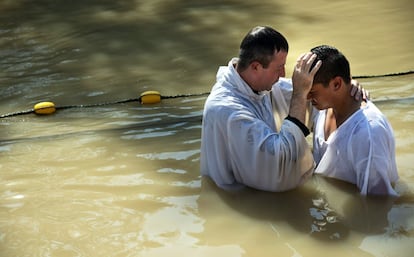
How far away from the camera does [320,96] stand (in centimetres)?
395

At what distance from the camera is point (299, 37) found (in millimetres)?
7629

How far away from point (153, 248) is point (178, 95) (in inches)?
124

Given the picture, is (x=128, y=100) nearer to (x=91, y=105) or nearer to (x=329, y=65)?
(x=91, y=105)

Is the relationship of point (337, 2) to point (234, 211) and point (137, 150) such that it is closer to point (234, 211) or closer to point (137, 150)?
point (137, 150)

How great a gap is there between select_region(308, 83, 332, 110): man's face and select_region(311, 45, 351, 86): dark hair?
0.12ft

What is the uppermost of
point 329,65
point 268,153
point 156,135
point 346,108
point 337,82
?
point 329,65

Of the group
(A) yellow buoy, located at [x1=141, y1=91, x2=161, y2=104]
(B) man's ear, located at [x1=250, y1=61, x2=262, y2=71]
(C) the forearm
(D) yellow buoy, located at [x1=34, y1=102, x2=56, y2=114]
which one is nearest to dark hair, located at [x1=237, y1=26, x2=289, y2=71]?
(B) man's ear, located at [x1=250, y1=61, x2=262, y2=71]

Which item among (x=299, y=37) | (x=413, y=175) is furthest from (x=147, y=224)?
(x=299, y=37)

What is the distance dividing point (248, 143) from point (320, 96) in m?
0.52

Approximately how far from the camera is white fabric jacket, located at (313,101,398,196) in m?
3.70

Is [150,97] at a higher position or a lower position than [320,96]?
lower

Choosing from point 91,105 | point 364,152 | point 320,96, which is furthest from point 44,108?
point 364,152

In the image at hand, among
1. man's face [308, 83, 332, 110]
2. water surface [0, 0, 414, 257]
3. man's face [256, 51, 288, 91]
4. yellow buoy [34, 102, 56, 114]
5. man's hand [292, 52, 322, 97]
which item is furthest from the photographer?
yellow buoy [34, 102, 56, 114]

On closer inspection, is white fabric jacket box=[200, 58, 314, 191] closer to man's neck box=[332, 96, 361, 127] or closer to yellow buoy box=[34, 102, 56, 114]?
man's neck box=[332, 96, 361, 127]
